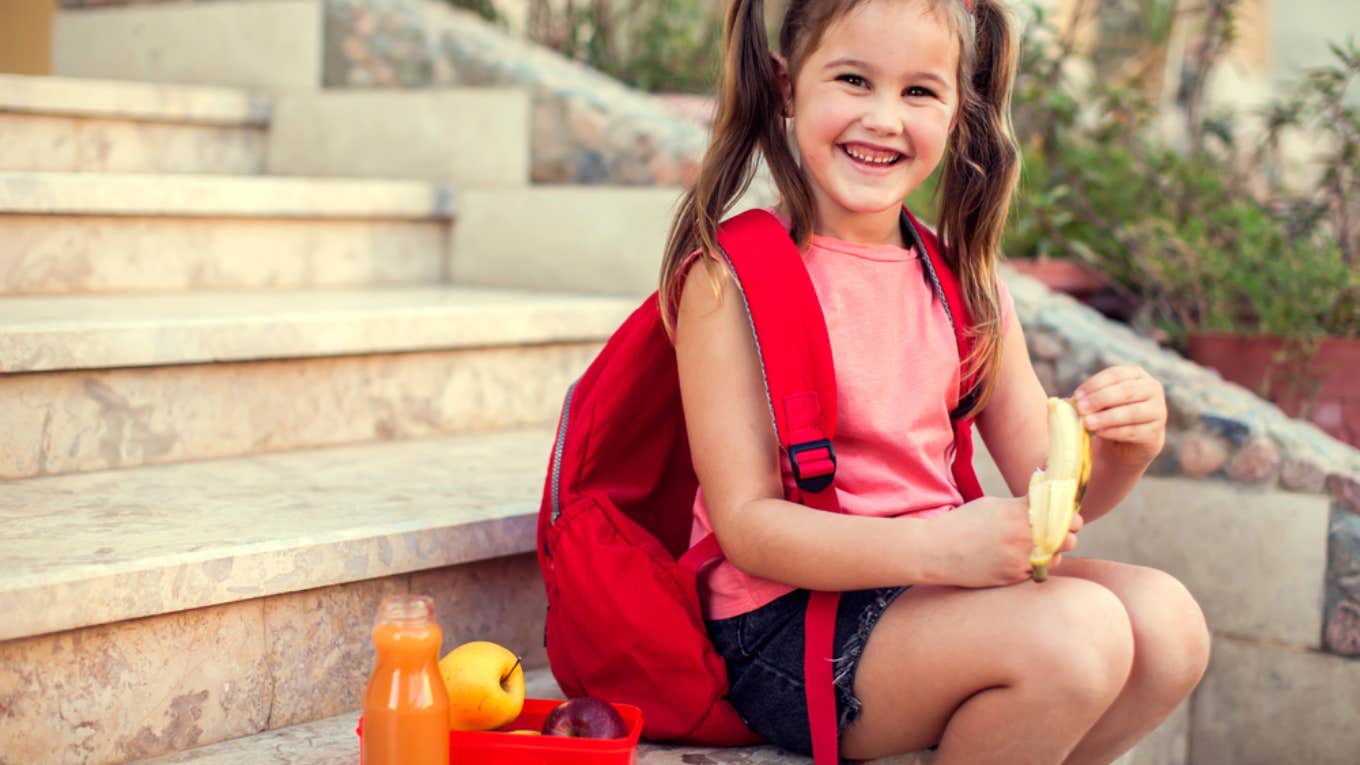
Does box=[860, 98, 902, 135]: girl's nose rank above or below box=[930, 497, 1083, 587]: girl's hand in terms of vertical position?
above

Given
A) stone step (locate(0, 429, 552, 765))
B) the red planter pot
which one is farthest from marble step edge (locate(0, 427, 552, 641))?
the red planter pot

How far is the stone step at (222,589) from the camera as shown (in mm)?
1780

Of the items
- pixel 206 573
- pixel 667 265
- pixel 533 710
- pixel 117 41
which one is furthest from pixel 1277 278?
pixel 117 41

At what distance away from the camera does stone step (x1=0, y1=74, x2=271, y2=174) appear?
3412mm

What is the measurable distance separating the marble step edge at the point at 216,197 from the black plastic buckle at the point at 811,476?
189cm

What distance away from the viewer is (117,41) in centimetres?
431

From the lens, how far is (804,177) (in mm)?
1994

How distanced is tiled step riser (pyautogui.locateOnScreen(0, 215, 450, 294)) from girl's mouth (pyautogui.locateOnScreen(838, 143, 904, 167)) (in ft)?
6.02

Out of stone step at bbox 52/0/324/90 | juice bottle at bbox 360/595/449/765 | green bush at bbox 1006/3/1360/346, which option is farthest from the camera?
stone step at bbox 52/0/324/90

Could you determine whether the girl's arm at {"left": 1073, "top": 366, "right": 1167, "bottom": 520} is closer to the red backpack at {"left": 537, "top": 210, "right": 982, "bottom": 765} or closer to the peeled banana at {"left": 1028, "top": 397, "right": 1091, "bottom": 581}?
the peeled banana at {"left": 1028, "top": 397, "right": 1091, "bottom": 581}

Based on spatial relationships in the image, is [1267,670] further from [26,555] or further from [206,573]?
[26,555]

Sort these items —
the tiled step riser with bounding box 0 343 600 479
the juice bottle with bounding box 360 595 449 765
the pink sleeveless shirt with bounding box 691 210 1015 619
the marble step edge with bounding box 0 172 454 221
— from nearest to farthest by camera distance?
the juice bottle with bounding box 360 595 449 765
the pink sleeveless shirt with bounding box 691 210 1015 619
the tiled step riser with bounding box 0 343 600 479
the marble step edge with bounding box 0 172 454 221

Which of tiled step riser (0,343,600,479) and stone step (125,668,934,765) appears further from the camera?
tiled step riser (0,343,600,479)

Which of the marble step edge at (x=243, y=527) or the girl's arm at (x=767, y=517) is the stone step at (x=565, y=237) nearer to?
the marble step edge at (x=243, y=527)
